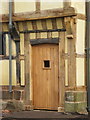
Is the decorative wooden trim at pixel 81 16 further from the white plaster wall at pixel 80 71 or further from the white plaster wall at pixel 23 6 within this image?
the white plaster wall at pixel 23 6

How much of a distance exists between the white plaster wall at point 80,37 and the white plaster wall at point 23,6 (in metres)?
1.62

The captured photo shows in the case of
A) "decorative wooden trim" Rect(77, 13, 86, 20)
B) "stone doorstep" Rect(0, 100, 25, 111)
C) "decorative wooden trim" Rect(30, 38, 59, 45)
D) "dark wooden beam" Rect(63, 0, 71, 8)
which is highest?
"dark wooden beam" Rect(63, 0, 71, 8)

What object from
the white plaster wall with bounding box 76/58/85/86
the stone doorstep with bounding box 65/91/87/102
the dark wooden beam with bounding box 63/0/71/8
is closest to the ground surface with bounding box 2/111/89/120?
the stone doorstep with bounding box 65/91/87/102

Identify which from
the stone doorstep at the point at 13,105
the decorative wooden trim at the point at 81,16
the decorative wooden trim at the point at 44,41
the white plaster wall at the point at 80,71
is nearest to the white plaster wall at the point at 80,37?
the decorative wooden trim at the point at 81,16

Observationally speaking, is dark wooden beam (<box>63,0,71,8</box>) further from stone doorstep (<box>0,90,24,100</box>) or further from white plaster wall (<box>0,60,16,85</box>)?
stone doorstep (<box>0,90,24,100</box>)

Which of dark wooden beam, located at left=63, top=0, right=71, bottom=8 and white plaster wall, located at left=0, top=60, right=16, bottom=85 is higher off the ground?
dark wooden beam, located at left=63, top=0, right=71, bottom=8

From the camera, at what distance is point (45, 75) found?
10383 millimetres

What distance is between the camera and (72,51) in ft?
32.5

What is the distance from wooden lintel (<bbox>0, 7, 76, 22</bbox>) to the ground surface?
10.2 ft

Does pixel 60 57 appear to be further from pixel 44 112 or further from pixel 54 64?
pixel 44 112

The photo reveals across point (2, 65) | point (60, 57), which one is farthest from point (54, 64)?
point (2, 65)

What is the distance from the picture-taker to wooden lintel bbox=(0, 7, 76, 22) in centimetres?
969

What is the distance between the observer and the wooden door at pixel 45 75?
10.3m

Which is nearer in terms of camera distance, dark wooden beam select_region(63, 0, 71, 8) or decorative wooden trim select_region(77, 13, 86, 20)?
dark wooden beam select_region(63, 0, 71, 8)
